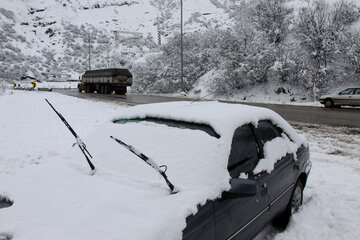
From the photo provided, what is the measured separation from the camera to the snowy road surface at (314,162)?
136 inches

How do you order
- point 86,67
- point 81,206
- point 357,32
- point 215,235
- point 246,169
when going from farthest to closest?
point 86,67
point 357,32
point 246,169
point 215,235
point 81,206

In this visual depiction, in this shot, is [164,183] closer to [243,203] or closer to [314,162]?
[243,203]

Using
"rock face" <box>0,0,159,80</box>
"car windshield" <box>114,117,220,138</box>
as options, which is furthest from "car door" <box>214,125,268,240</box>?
"rock face" <box>0,0,159,80</box>

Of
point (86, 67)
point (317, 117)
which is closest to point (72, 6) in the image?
point (86, 67)

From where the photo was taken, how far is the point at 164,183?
7.13ft

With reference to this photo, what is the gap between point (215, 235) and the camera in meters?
2.08

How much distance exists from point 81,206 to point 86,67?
6454cm

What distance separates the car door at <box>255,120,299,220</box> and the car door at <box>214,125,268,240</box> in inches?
6.3

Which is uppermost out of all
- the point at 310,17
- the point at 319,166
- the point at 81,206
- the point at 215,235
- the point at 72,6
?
the point at 72,6

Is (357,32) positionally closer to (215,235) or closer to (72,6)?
(215,235)

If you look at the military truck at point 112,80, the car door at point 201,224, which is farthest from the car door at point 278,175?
the military truck at point 112,80

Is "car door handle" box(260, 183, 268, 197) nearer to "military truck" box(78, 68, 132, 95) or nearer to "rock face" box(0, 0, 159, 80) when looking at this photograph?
→ "military truck" box(78, 68, 132, 95)

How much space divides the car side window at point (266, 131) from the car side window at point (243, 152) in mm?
163

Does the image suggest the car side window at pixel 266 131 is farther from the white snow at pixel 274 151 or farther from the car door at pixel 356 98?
the car door at pixel 356 98
